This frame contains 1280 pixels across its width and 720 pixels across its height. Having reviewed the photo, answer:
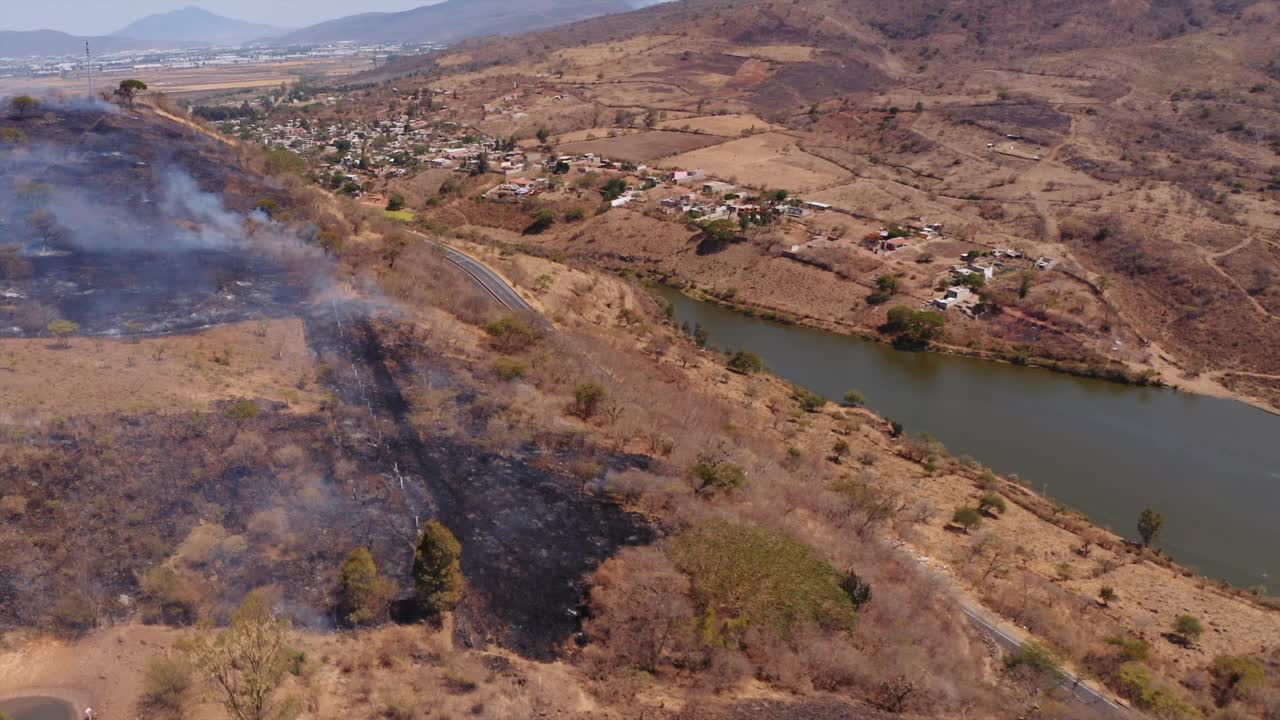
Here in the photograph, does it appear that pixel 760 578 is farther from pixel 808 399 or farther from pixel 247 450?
pixel 808 399

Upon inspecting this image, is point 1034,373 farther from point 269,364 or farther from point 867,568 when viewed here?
point 269,364

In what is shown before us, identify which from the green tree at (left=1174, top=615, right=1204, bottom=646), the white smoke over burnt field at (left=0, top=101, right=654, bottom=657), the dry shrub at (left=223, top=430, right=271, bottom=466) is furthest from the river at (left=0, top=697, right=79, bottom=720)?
the green tree at (left=1174, top=615, right=1204, bottom=646)

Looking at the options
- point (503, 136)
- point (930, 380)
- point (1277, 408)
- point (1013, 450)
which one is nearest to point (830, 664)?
point (1013, 450)

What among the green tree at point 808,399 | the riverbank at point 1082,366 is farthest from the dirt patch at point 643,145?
the green tree at point 808,399

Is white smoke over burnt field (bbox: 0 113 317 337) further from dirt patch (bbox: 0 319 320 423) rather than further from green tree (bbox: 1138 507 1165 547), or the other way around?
green tree (bbox: 1138 507 1165 547)

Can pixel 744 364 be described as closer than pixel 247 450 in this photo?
No

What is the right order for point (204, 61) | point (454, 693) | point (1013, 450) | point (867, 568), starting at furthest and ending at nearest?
1. point (204, 61)
2. point (1013, 450)
3. point (867, 568)
4. point (454, 693)

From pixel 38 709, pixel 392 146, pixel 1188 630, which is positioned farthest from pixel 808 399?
pixel 392 146
